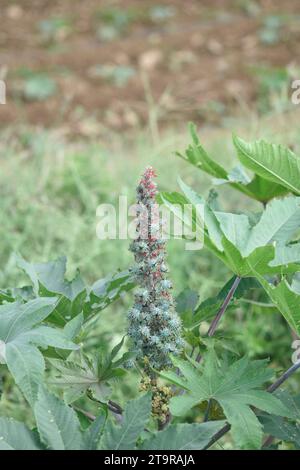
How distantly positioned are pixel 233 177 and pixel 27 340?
0.48 meters

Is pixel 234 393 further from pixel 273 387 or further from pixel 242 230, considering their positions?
pixel 242 230

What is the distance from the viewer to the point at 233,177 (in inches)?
49.5

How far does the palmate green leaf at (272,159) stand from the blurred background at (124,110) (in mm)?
280

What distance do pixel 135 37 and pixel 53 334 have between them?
6.66 meters

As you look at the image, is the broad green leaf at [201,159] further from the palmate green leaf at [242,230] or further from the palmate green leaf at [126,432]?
the palmate green leaf at [126,432]

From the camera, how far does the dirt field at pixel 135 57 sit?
5496 millimetres

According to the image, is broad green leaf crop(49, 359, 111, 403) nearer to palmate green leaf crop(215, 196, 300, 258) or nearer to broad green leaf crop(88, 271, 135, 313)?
broad green leaf crop(88, 271, 135, 313)

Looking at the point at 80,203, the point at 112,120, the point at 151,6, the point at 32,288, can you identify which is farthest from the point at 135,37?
the point at 32,288

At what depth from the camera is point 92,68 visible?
6391 mm

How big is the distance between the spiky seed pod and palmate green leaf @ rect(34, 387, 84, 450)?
0.48 feet

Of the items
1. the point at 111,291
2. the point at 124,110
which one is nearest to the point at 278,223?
the point at 111,291

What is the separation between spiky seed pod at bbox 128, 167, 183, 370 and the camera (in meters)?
0.95

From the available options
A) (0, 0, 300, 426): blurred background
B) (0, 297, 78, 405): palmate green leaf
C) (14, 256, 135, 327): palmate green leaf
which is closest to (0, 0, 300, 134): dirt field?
(0, 0, 300, 426): blurred background
